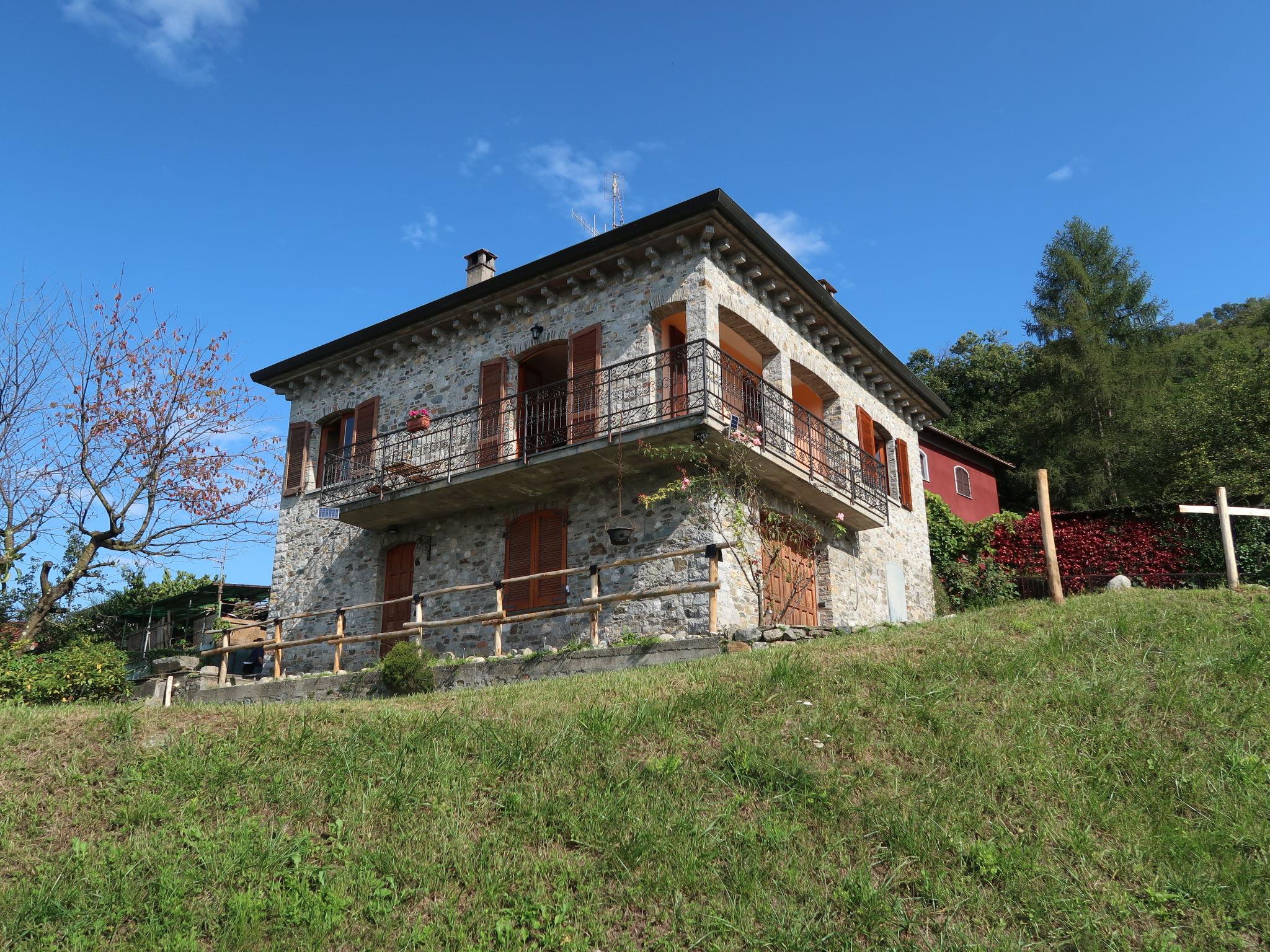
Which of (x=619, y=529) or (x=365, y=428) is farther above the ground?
(x=365, y=428)

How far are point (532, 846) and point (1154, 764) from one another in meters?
3.79

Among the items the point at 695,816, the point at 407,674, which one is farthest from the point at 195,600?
the point at 695,816

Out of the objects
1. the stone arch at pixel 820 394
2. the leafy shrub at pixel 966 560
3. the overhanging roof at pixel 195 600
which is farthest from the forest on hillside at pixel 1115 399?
the overhanging roof at pixel 195 600

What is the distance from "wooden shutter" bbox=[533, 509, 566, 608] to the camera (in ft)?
42.6

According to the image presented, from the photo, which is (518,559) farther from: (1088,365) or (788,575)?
(1088,365)

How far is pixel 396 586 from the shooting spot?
14.8m

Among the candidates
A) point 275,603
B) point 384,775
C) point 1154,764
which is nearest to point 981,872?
point 1154,764

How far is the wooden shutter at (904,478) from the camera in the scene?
1755 centimetres

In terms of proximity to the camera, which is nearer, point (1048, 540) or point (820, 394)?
point (1048, 540)

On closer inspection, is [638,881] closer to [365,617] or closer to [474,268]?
[365,617]

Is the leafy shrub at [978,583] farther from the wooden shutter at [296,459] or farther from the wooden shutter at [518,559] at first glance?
the wooden shutter at [296,459]

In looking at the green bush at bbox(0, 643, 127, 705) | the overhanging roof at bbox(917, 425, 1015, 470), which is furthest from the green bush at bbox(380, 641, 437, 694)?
the overhanging roof at bbox(917, 425, 1015, 470)

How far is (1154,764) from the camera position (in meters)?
5.81

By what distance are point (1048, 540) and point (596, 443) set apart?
5.44 metres
